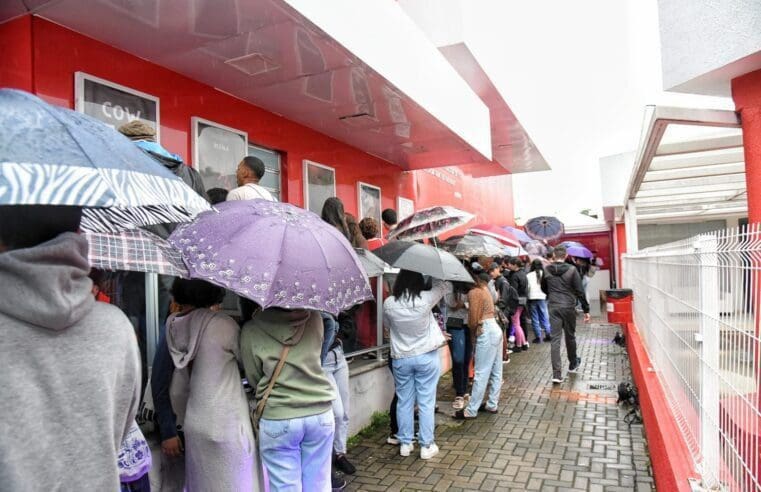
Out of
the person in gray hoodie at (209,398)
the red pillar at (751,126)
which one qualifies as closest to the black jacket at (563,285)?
the red pillar at (751,126)

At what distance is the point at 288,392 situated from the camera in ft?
10.3

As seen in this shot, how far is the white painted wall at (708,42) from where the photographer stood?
211 inches

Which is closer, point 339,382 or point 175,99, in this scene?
point 339,382

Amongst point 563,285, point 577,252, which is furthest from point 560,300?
point 577,252

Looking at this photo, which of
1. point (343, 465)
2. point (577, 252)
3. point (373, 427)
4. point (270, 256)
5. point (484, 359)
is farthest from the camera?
point (577, 252)

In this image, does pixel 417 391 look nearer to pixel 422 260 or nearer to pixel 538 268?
pixel 422 260

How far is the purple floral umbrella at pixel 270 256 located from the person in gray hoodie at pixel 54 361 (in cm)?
118

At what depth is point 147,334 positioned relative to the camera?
12.9 feet

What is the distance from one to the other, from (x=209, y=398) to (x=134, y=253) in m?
0.90

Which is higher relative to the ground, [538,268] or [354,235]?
[354,235]

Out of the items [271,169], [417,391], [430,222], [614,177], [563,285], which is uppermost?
[614,177]

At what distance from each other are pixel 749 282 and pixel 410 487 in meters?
3.44

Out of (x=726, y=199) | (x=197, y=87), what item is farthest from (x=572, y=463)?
(x=726, y=199)

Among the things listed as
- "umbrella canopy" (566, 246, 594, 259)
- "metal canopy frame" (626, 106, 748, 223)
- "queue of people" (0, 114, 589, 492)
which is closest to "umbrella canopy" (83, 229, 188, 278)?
"queue of people" (0, 114, 589, 492)
